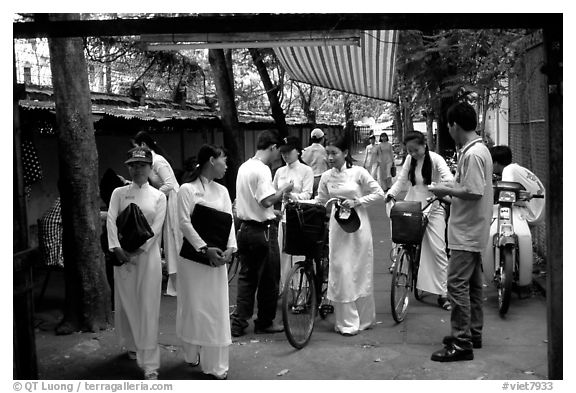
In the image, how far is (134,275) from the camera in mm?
5520

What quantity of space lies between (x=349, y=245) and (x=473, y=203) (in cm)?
143

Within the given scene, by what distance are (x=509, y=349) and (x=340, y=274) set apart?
1.63 meters

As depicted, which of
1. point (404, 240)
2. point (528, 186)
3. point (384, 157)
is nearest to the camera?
point (404, 240)

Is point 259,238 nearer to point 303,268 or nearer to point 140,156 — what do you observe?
point 303,268

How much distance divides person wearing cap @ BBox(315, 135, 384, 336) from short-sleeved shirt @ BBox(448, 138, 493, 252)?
107cm

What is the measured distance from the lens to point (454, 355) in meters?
5.70

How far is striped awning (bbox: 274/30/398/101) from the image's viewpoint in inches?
350

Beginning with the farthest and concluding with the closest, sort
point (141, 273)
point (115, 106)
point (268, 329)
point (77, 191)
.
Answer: point (115, 106)
point (268, 329)
point (77, 191)
point (141, 273)

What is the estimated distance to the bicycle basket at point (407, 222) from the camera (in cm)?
686

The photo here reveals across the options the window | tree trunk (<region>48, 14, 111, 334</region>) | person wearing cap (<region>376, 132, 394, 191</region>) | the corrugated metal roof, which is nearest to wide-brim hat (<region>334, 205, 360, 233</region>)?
tree trunk (<region>48, 14, 111, 334</region>)

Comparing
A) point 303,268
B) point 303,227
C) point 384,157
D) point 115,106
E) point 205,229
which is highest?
point 115,106

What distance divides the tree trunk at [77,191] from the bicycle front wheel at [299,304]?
191 cm

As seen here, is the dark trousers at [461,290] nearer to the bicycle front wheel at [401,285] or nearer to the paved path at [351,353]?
the paved path at [351,353]

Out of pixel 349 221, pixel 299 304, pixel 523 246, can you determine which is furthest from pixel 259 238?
pixel 523 246
